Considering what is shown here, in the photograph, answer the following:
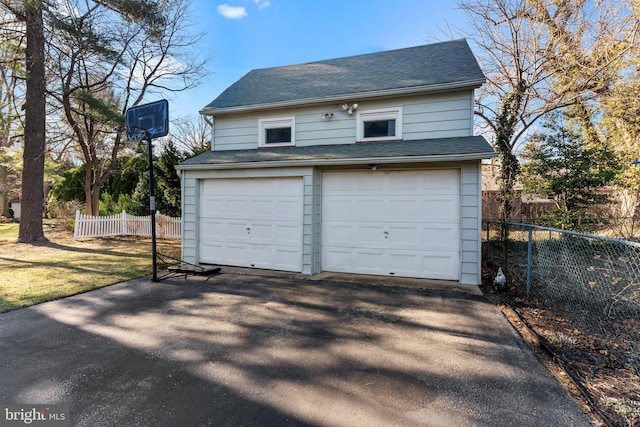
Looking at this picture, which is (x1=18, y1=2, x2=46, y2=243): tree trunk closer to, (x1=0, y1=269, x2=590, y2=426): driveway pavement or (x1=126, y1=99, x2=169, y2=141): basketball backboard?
(x1=126, y1=99, x2=169, y2=141): basketball backboard

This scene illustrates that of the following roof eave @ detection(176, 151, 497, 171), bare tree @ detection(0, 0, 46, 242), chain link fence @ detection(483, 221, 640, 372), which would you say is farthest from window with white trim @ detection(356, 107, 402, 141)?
bare tree @ detection(0, 0, 46, 242)

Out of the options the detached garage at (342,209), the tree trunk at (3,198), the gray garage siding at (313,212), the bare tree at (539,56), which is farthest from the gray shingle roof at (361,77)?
the tree trunk at (3,198)

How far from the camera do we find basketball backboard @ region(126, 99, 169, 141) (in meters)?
6.72

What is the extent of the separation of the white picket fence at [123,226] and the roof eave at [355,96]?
6.50 m

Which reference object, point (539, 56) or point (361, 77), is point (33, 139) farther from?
point (539, 56)

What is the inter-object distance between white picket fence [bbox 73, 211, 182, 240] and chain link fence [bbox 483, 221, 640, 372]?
1252 centimetres

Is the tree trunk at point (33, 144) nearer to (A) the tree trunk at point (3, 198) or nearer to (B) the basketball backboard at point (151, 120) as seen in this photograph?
(B) the basketball backboard at point (151, 120)

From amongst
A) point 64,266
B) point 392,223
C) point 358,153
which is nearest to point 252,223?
point 358,153

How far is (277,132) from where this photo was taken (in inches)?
324

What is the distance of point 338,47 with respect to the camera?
12.0 meters

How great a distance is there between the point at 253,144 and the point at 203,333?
224 inches

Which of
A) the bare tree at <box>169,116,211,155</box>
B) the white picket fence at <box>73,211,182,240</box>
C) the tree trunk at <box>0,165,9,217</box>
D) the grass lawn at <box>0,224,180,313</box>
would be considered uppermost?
the bare tree at <box>169,116,211,155</box>

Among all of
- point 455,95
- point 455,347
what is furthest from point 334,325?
point 455,95

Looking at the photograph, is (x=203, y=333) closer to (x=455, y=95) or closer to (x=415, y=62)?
(x=455, y=95)
